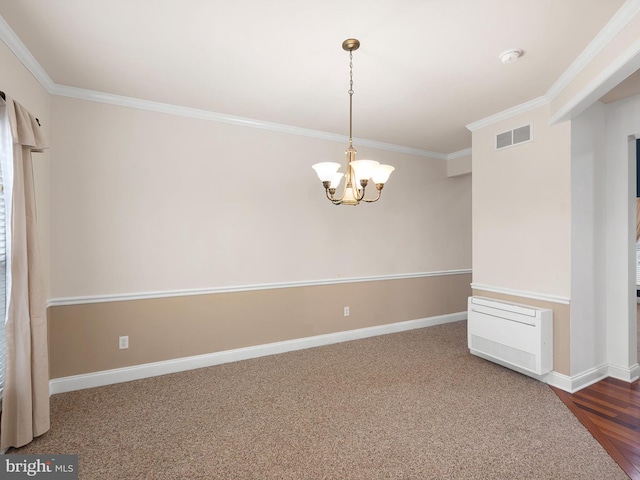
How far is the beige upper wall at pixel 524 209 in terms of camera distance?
10.2ft

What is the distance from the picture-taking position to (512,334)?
3338 millimetres

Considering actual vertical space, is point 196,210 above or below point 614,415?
above

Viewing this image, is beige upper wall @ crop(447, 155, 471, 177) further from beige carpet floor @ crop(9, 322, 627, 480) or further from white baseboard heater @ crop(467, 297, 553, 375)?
beige carpet floor @ crop(9, 322, 627, 480)

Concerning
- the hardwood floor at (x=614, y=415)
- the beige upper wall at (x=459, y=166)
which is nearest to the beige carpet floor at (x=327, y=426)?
the hardwood floor at (x=614, y=415)

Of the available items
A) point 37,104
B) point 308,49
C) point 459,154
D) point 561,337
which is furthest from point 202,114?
point 561,337

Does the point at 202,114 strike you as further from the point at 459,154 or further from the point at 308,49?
the point at 459,154

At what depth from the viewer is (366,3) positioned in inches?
75.7

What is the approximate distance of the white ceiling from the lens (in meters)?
1.98

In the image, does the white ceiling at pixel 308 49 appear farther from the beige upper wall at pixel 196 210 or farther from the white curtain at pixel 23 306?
the white curtain at pixel 23 306

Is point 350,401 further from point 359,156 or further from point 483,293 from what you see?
point 359,156

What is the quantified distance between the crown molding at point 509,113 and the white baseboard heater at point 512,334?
198 centimetres

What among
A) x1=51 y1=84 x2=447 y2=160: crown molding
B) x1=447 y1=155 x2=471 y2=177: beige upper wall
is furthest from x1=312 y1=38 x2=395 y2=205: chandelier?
x1=447 y1=155 x2=471 y2=177: beige upper wall

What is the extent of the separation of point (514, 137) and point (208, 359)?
13.2 ft

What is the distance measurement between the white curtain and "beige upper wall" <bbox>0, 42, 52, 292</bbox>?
268 millimetres
